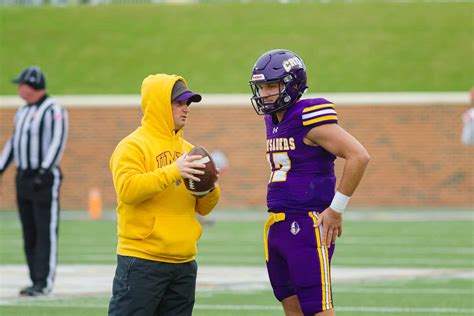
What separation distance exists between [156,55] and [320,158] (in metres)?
20.9

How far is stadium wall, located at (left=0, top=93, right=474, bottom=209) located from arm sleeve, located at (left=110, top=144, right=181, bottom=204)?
59.1 feet

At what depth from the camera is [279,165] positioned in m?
5.98

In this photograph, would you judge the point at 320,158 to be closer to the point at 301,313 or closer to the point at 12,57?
the point at 301,313

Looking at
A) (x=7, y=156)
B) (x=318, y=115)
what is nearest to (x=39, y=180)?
(x=7, y=156)

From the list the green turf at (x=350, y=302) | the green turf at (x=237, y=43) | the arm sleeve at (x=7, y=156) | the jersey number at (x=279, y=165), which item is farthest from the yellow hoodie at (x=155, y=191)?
the green turf at (x=237, y=43)

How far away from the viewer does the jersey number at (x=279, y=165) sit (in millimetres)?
5930

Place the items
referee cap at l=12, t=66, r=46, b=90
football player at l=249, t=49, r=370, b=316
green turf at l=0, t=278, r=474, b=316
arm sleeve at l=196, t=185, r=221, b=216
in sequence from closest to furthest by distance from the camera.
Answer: football player at l=249, t=49, r=370, b=316, arm sleeve at l=196, t=185, r=221, b=216, green turf at l=0, t=278, r=474, b=316, referee cap at l=12, t=66, r=46, b=90

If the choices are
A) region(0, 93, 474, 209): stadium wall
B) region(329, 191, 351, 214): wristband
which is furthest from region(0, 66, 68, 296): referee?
region(0, 93, 474, 209): stadium wall

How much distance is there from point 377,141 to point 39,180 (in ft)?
48.8

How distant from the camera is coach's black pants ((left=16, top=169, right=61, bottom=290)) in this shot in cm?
988

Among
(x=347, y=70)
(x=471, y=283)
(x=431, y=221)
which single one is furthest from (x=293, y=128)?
(x=347, y=70)

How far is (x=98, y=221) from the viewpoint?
20.3 m

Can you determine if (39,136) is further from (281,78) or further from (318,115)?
(318,115)

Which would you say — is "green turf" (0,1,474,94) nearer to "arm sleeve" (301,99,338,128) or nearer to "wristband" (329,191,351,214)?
"arm sleeve" (301,99,338,128)
